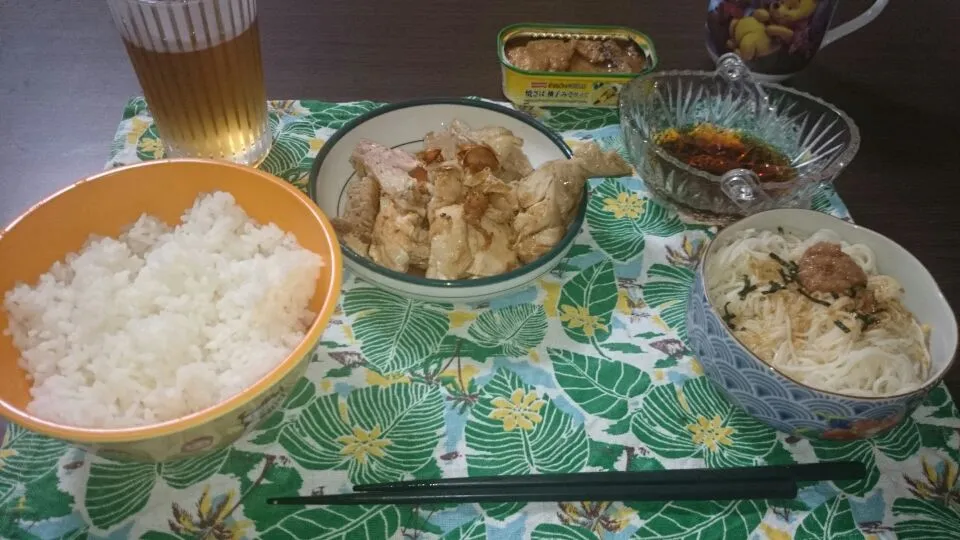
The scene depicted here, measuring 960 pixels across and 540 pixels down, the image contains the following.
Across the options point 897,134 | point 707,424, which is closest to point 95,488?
point 707,424

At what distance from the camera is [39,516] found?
1028mm

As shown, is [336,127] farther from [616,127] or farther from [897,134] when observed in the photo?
[897,134]

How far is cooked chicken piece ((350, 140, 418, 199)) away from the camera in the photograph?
142 centimetres

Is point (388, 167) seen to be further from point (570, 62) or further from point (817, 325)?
point (817, 325)

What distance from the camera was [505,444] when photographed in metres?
1.17

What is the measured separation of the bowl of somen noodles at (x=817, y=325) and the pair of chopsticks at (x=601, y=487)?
0.11 metres

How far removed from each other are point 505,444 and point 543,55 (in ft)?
3.76

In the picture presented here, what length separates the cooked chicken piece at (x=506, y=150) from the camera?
149 cm

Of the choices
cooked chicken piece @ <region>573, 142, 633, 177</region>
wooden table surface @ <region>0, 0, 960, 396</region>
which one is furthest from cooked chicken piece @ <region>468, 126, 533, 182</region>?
wooden table surface @ <region>0, 0, 960, 396</region>

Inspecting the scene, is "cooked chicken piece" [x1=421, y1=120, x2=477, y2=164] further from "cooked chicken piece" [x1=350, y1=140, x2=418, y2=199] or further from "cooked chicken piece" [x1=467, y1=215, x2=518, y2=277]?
"cooked chicken piece" [x1=467, y1=215, x2=518, y2=277]

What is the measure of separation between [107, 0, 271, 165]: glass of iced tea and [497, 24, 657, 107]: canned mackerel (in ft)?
2.24

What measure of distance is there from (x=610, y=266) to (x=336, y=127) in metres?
0.83

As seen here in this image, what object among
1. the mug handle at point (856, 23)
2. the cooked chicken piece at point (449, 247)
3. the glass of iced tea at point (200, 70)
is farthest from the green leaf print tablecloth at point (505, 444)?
the mug handle at point (856, 23)

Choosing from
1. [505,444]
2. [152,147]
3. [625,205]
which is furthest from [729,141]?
[152,147]
